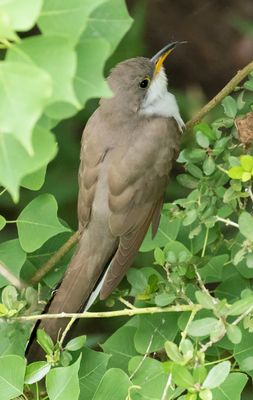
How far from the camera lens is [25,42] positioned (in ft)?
5.04

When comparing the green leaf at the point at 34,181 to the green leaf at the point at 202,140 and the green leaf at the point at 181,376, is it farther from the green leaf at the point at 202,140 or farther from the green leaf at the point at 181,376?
the green leaf at the point at 181,376

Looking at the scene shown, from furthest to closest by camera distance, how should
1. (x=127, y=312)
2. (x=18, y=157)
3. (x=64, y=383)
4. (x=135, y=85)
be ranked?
(x=135, y=85) < (x=127, y=312) < (x=64, y=383) < (x=18, y=157)

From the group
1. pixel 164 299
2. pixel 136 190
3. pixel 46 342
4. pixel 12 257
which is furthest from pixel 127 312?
pixel 136 190

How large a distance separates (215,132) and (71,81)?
122 cm

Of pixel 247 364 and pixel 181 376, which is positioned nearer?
pixel 181 376

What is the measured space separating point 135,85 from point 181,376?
4.87 ft

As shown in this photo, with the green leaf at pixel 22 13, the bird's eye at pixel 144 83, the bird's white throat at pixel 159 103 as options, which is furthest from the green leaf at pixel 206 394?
the bird's eye at pixel 144 83

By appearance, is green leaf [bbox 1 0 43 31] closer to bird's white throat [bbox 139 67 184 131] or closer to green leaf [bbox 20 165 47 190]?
green leaf [bbox 20 165 47 190]

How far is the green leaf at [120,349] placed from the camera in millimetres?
2590

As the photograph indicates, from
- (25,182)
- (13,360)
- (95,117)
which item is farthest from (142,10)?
(13,360)

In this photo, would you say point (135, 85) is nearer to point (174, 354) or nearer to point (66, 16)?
point (174, 354)

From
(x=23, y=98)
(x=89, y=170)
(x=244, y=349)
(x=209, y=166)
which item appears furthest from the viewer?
(x=89, y=170)

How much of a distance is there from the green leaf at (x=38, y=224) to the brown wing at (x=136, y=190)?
0.33 m

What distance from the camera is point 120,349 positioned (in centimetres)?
260
